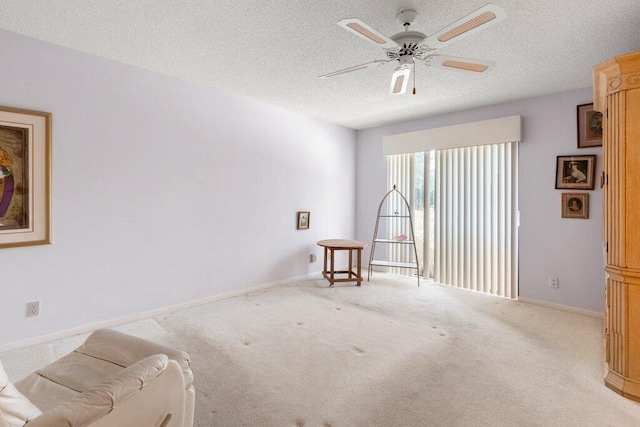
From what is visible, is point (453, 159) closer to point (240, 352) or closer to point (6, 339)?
point (240, 352)

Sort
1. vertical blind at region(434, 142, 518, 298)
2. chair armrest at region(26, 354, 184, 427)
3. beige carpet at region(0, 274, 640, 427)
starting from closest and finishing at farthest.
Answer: chair armrest at region(26, 354, 184, 427) → beige carpet at region(0, 274, 640, 427) → vertical blind at region(434, 142, 518, 298)

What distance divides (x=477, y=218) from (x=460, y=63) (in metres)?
2.67

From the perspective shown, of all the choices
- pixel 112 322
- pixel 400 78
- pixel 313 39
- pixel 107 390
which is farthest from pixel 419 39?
pixel 112 322

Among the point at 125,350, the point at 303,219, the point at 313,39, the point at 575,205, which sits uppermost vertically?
the point at 313,39

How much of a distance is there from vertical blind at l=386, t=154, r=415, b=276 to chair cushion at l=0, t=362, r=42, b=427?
4.58m

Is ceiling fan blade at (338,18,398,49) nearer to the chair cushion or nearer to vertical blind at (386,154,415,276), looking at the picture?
the chair cushion

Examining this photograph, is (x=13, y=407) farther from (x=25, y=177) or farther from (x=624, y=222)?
(x=624, y=222)

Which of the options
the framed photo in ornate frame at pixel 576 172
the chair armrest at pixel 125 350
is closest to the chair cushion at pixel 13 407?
the chair armrest at pixel 125 350

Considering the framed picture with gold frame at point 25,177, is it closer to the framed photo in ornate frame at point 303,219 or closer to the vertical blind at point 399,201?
the framed photo in ornate frame at point 303,219

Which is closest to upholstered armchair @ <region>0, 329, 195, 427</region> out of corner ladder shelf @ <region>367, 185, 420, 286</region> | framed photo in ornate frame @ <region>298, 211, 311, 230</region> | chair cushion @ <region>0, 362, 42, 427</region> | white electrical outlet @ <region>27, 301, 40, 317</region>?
chair cushion @ <region>0, 362, 42, 427</region>

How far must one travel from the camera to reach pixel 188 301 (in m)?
3.63

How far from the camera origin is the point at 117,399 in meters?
1.12

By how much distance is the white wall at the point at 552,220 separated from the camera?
352 centimetres

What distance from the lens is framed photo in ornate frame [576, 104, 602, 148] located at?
345cm
